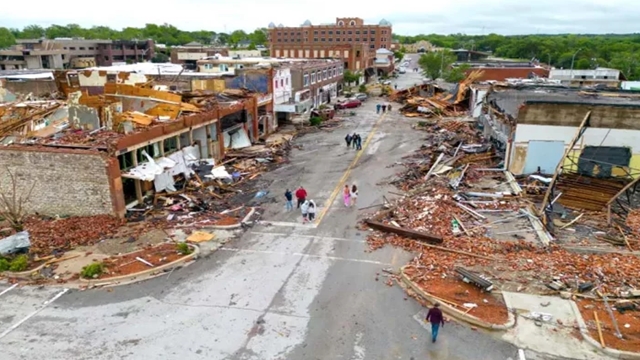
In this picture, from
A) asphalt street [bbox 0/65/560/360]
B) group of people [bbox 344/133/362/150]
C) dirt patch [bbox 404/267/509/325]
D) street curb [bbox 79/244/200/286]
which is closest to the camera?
asphalt street [bbox 0/65/560/360]

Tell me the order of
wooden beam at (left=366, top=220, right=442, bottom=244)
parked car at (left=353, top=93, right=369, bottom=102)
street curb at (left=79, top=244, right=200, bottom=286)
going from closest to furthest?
street curb at (left=79, top=244, right=200, bottom=286) → wooden beam at (left=366, top=220, right=442, bottom=244) → parked car at (left=353, top=93, right=369, bottom=102)

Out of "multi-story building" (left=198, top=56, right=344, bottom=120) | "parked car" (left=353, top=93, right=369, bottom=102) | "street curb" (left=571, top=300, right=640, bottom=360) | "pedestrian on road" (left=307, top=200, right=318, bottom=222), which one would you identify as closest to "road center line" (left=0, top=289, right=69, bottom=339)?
"pedestrian on road" (left=307, top=200, right=318, bottom=222)

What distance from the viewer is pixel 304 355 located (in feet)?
37.8

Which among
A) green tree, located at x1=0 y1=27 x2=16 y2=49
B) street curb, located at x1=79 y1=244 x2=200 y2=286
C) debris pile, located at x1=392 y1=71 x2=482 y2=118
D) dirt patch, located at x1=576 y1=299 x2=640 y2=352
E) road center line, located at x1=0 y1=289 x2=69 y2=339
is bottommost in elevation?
road center line, located at x1=0 y1=289 x2=69 y2=339

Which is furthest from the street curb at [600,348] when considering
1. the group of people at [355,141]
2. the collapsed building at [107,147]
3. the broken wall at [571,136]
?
the group of people at [355,141]

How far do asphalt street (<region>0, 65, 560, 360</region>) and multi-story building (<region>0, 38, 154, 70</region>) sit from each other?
271 ft

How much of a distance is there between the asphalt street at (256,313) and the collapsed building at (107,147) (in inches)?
248

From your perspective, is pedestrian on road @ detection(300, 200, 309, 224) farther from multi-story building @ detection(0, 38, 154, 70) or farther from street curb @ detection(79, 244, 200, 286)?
multi-story building @ detection(0, 38, 154, 70)

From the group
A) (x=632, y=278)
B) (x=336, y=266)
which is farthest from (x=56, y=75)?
(x=632, y=278)

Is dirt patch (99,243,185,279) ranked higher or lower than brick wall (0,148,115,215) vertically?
lower

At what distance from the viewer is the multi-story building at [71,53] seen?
270 feet

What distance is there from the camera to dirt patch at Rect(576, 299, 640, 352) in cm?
1159

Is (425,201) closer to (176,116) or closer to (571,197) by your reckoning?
(571,197)

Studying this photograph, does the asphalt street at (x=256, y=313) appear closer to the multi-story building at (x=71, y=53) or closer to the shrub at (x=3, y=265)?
the shrub at (x=3, y=265)
